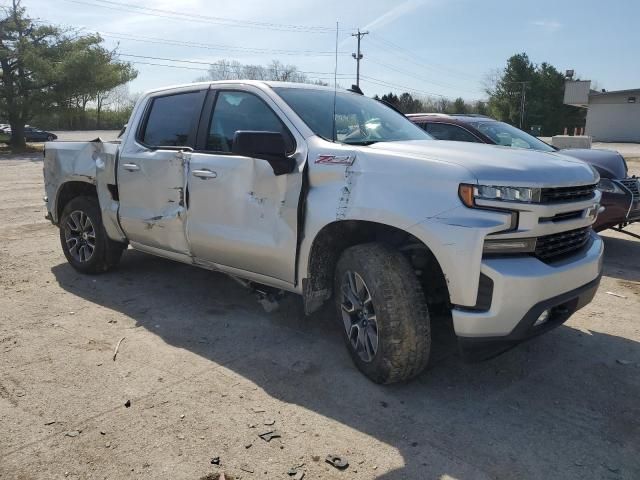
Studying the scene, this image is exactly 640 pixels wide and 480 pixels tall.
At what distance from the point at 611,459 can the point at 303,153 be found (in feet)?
8.02

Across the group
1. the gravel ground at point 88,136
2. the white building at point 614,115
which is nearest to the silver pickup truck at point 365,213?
the gravel ground at point 88,136

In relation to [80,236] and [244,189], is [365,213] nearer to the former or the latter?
[244,189]

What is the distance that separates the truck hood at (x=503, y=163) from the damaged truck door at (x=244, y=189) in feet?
2.23

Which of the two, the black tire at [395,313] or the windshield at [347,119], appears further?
the windshield at [347,119]

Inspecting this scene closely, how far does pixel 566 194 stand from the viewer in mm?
3105

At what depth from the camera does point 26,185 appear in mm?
14461

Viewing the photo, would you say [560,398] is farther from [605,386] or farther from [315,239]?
[315,239]

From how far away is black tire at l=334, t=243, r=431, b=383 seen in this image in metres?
3.12

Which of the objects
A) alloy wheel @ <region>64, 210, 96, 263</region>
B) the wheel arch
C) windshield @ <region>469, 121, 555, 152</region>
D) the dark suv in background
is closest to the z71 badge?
the wheel arch

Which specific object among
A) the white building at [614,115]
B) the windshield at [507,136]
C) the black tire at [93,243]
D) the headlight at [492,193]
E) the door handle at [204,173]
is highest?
the white building at [614,115]

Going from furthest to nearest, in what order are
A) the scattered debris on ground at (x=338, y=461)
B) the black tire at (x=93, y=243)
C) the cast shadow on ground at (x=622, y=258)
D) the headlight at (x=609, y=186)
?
the headlight at (x=609, y=186) < the cast shadow on ground at (x=622, y=258) < the black tire at (x=93, y=243) < the scattered debris on ground at (x=338, y=461)

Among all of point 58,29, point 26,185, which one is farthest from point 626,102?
point 26,185

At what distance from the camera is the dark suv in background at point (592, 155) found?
650 cm

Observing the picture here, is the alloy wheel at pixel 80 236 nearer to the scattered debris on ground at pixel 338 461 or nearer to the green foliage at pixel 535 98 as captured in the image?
the scattered debris on ground at pixel 338 461
